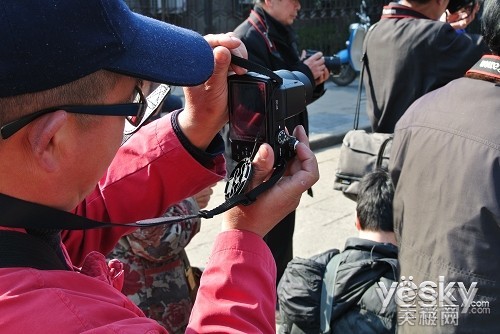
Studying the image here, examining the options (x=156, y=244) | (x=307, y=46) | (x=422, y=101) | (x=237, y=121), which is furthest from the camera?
(x=307, y=46)

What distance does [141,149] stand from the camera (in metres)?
1.70

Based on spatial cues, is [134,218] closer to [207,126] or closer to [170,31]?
[207,126]

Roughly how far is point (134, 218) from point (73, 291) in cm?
56

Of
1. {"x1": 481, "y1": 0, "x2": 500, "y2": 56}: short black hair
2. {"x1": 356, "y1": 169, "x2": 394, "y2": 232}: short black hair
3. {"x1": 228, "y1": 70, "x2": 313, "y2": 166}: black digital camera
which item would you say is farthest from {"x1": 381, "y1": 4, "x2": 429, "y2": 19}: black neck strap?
{"x1": 228, "y1": 70, "x2": 313, "y2": 166}: black digital camera

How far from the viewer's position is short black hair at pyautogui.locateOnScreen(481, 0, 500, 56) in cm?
200

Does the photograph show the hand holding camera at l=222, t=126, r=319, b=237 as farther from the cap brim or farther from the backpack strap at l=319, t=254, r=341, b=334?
the backpack strap at l=319, t=254, r=341, b=334

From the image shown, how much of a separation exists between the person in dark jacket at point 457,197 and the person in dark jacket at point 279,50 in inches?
77.7

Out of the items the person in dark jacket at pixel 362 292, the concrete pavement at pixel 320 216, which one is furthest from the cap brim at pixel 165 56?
the concrete pavement at pixel 320 216

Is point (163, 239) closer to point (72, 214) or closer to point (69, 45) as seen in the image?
point (72, 214)

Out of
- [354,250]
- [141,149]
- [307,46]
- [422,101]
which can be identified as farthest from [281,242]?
[307,46]

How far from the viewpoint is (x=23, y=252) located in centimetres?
114

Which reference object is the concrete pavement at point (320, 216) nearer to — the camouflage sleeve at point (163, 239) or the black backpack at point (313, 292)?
the black backpack at point (313, 292)

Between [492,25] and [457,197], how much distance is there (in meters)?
0.53

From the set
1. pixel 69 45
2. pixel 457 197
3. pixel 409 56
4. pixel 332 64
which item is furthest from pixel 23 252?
pixel 332 64
